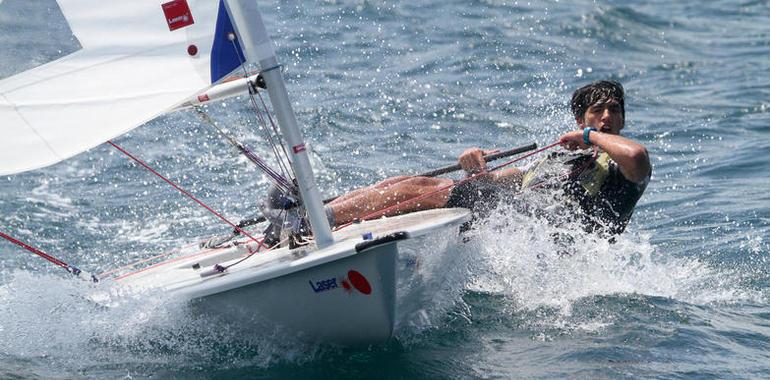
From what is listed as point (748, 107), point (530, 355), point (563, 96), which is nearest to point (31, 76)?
point (530, 355)

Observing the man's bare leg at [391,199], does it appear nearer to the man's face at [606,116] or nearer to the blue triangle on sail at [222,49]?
the man's face at [606,116]

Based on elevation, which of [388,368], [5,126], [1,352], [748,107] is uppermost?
[5,126]

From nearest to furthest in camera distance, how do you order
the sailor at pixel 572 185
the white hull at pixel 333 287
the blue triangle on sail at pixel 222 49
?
the white hull at pixel 333 287 < the blue triangle on sail at pixel 222 49 < the sailor at pixel 572 185

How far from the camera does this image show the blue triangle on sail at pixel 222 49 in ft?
15.0

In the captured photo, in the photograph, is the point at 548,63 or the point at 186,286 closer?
the point at 186,286

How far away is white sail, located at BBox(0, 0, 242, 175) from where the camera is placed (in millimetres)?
4590

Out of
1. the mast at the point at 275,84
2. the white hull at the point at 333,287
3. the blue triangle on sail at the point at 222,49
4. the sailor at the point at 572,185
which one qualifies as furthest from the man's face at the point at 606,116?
the blue triangle on sail at the point at 222,49

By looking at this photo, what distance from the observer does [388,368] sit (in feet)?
15.4

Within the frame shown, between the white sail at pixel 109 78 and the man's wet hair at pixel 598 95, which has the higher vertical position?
the white sail at pixel 109 78

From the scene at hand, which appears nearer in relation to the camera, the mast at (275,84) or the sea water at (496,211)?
the mast at (275,84)

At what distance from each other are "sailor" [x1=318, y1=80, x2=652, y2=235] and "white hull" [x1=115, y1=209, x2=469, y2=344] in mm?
662

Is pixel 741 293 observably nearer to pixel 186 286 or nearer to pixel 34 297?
pixel 186 286

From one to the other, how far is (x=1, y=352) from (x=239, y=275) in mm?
1511

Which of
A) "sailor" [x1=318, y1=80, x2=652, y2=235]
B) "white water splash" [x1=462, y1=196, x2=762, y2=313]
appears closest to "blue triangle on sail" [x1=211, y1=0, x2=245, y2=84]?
"sailor" [x1=318, y1=80, x2=652, y2=235]
